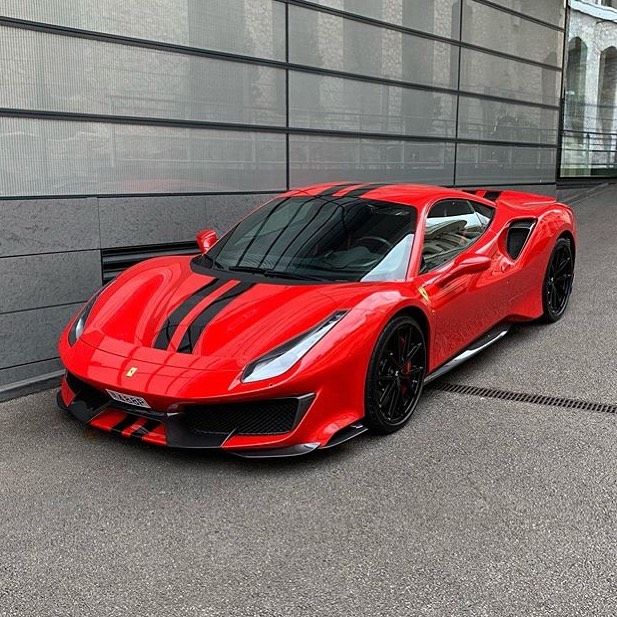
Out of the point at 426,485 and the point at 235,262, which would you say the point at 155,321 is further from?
the point at 426,485

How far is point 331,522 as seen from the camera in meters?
2.82

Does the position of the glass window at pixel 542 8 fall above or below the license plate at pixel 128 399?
above

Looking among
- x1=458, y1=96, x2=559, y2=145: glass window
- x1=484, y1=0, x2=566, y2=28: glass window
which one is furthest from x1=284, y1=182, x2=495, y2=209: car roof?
x1=484, y1=0, x2=566, y2=28: glass window

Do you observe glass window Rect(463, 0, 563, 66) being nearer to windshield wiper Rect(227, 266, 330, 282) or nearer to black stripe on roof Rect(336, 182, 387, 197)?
black stripe on roof Rect(336, 182, 387, 197)

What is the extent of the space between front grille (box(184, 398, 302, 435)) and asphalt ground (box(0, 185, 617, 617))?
231 millimetres

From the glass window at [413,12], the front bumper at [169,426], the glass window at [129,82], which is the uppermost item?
the glass window at [413,12]

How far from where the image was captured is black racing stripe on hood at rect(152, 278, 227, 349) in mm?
3393

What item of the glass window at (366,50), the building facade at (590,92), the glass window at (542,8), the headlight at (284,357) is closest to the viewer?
the headlight at (284,357)

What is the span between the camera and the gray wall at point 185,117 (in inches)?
185

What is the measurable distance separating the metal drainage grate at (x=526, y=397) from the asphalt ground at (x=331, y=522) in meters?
0.11

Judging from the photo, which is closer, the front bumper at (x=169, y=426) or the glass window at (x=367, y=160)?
the front bumper at (x=169, y=426)

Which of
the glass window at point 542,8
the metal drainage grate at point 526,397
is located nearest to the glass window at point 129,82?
the metal drainage grate at point 526,397

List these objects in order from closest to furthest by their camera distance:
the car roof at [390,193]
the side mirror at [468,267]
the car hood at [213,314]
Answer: the car hood at [213,314]
the side mirror at [468,267]
the car roof at [390,193]

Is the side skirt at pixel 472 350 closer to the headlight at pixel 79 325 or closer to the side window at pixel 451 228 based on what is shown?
the side window at pixel 451 228
